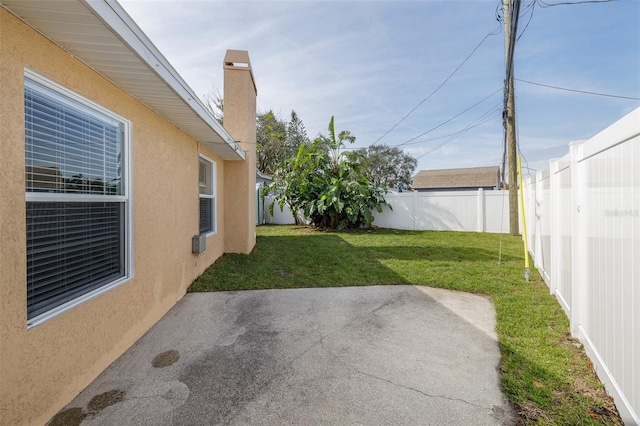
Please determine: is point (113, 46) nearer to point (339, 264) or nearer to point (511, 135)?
point (339, 264)

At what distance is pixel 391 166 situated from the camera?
35.2m

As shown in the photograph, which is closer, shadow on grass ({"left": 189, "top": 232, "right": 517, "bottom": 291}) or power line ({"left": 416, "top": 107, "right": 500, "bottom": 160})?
shadow on grass ({"left": 189, "top": 232, "right": 517, "bottom": 291})

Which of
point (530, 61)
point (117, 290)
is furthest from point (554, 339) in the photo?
point (530, 61)

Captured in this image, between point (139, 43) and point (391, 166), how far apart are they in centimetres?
3454

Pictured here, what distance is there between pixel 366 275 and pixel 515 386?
3.49m

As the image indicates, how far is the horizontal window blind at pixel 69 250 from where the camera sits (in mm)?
2031

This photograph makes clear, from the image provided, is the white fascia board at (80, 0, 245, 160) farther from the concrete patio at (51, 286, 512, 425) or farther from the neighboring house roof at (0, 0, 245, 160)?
the concrete patio at (51, 286, 512, 425)

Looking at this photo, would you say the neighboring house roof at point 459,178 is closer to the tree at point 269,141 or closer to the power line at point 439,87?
the tree at point 269,141

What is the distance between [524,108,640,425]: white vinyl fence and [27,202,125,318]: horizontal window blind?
361cm

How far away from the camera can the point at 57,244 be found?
7.39ft

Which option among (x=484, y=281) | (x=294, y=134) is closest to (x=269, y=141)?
(x=294, y=134)

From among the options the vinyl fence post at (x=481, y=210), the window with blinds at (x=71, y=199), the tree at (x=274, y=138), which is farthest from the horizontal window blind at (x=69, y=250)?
the tree at (x=274, y=138)

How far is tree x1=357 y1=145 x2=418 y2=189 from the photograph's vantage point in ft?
112

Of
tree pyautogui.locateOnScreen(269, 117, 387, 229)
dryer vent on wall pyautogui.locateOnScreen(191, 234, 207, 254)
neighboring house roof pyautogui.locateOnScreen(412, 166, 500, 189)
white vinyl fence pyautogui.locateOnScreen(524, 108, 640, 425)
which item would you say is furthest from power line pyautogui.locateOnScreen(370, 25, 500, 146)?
neighboring house roof pyautogui.locateOnScreen(412, 166, 500, 189)
